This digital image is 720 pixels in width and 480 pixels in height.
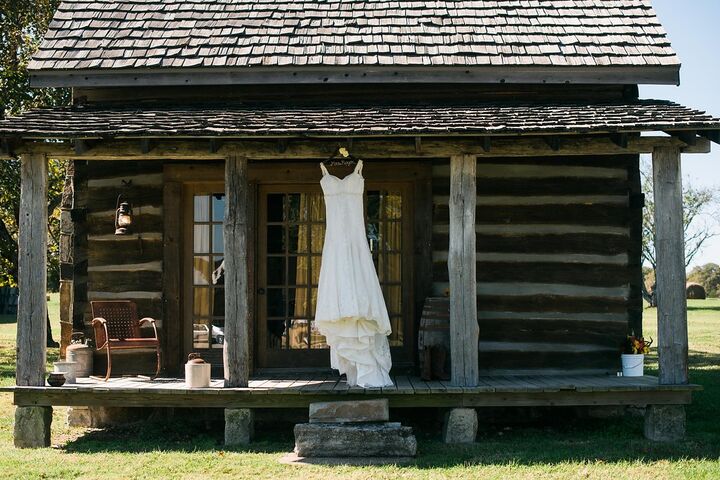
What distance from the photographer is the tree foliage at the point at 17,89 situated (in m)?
16.2

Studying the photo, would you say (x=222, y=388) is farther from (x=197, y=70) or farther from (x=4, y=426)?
(x=197, y=70)

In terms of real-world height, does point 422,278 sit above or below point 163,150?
→ below

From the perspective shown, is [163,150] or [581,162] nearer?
[163,150]

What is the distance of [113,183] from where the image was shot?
970 cm

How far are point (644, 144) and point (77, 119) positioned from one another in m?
5.40

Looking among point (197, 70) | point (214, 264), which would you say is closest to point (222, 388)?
point (214, 264)

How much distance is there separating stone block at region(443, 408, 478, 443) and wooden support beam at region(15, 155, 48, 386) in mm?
3806

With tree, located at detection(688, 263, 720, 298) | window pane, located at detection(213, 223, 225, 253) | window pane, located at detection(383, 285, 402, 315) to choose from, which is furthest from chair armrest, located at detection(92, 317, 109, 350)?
tree, located at detection(688, 263, 720, 298)

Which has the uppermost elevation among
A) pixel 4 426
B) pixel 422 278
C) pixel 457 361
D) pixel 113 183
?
pixel 113 183

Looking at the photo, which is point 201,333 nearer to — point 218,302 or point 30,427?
point 218,302

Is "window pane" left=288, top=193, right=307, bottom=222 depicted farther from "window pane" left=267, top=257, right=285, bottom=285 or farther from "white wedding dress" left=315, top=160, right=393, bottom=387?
"white wedding dress" left=315, top=160, right=393, bottom=387

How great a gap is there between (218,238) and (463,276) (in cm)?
291

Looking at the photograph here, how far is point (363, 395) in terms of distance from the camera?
8047mm

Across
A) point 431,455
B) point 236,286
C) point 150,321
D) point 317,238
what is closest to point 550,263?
point 317,238
